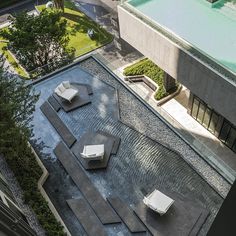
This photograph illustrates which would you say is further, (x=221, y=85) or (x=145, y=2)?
(x=145, y=2)

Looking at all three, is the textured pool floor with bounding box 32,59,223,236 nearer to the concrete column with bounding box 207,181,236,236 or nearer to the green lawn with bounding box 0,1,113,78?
the concrete column with bounding box 207,181,236,236

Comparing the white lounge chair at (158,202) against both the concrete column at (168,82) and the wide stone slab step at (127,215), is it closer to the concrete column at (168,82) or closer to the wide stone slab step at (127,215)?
the wide stone slab step at (127,215)

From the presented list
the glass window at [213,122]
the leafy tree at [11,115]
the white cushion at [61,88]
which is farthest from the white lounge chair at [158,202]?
the glass window at [213,122]

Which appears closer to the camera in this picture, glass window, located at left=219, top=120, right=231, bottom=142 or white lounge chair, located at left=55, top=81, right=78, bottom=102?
white lounge chair, located at left=55, top=81, right=78, bottom=102

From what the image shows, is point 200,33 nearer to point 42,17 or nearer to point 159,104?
point 159,104

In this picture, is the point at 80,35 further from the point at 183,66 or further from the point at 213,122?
the point at 213,122

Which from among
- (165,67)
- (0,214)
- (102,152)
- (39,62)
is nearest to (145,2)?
(165,67)

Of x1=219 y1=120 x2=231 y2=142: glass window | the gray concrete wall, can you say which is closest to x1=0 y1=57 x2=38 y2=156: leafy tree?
the gray concrete wall

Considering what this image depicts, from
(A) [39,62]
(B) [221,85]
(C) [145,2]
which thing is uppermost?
(C) [145,2]
